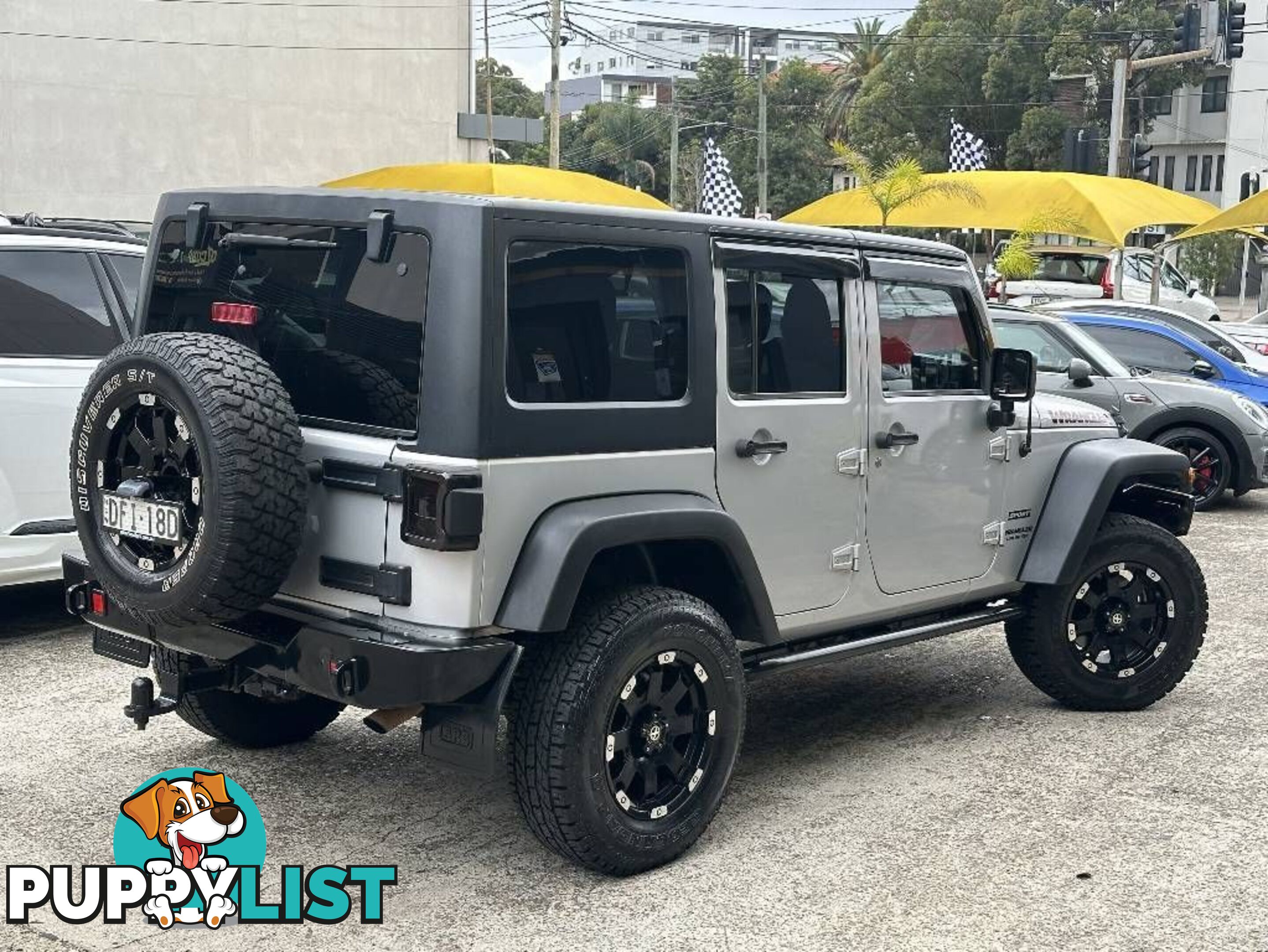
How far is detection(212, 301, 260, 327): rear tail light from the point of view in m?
4.57

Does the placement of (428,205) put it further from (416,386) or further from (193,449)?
(193,449)

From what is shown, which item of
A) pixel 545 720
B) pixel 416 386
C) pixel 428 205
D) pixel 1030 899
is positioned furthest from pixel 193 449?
pixel 1030 899

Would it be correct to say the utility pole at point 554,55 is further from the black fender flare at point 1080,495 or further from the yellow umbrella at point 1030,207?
the black fender flare at point 1080,495

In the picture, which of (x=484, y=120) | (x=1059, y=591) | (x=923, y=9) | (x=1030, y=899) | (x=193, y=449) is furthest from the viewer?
(x=923, y=9)

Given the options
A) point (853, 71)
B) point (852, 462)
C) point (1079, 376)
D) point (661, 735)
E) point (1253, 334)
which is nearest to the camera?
point (661, 735)

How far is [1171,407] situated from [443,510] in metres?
9.11

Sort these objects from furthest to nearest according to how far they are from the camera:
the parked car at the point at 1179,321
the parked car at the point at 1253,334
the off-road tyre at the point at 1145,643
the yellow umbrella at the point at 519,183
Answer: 1. the parked car at the point at 1253,334
2. the yellow umbrella at the point at 519,183
3. the parked car at the point at 1179,321
4. the off-road tyre at the point at 1145,643

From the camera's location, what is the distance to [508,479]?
4.19 m

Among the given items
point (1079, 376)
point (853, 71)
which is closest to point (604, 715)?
point (1079, 376)

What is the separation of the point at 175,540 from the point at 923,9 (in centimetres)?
5661

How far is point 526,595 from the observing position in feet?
13.7

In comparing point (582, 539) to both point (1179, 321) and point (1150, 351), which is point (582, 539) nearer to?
point (1150, 351)

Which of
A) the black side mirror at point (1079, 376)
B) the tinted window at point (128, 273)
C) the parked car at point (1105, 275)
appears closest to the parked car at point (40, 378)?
the tinted window at point (128, 273)

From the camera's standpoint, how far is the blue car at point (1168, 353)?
12.9 meters
